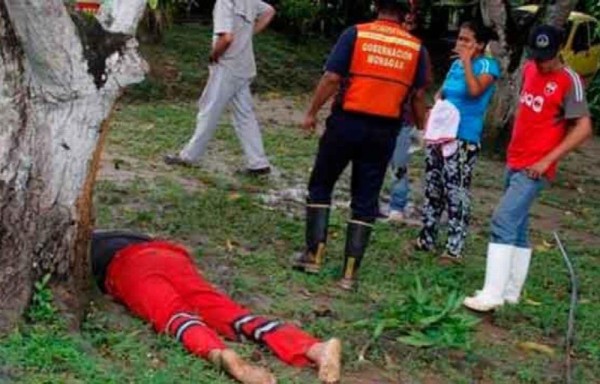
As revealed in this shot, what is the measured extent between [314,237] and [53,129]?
189 cm

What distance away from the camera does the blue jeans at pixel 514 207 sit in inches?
227

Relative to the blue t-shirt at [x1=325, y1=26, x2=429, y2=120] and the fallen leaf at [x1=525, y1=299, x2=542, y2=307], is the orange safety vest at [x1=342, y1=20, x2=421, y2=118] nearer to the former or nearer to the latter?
the blue t-shirt at [x1=325, y1=26, x2=429, y2=120]

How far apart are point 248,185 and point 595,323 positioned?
3294 millimetres

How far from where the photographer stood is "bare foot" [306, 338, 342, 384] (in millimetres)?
4535

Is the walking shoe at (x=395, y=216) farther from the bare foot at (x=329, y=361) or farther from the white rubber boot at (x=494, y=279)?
the bare foot at (x=329, y=361)

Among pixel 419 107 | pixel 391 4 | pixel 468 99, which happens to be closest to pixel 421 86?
pixel 419 107

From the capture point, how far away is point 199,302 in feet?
16.1

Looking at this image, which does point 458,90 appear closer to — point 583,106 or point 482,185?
point 583,106

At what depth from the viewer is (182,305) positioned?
4.84 m

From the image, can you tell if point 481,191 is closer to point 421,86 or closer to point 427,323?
point 421,86

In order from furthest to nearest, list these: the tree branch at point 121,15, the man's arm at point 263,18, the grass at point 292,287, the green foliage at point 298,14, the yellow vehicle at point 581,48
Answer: the green foliage at point 298,14, the yellow vehicle at point 581,48, the man's arm at point 263,18, the tree branch at point 121,15, the grass at point 292,287

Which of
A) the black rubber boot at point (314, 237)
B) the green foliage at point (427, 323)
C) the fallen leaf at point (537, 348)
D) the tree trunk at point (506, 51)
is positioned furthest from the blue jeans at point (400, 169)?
the tree trunk at point (506, 51)

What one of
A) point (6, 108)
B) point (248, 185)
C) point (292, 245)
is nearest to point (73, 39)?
point (6, 108)

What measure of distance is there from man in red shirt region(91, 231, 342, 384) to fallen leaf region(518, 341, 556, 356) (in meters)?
1.19
